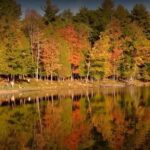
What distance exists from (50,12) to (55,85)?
32.1 m

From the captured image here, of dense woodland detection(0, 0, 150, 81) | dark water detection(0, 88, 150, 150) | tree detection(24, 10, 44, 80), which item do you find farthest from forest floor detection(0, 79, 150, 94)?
dark water detection(0, 88, 150, 150)

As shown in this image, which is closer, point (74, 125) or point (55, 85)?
point (74, 125)

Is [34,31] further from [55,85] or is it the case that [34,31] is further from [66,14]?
[66,14]

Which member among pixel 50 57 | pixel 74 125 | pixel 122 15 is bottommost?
pixel 74 125

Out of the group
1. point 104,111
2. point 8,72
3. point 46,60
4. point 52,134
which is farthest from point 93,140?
point 46,60

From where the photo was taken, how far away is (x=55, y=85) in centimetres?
8188

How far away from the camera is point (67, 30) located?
304 ft

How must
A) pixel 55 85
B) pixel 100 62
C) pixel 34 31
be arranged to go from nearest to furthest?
pixel 55 85, pixel 34 31, pixel 100 62

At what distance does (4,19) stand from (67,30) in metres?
15.9

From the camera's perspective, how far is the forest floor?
71.1 m

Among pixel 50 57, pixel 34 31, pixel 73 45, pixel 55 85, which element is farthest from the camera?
pixel 73 45

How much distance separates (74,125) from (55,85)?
45830 mm

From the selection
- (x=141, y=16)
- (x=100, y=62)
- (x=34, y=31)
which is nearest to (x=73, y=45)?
(x=100, y=62)

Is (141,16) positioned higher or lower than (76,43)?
higher
